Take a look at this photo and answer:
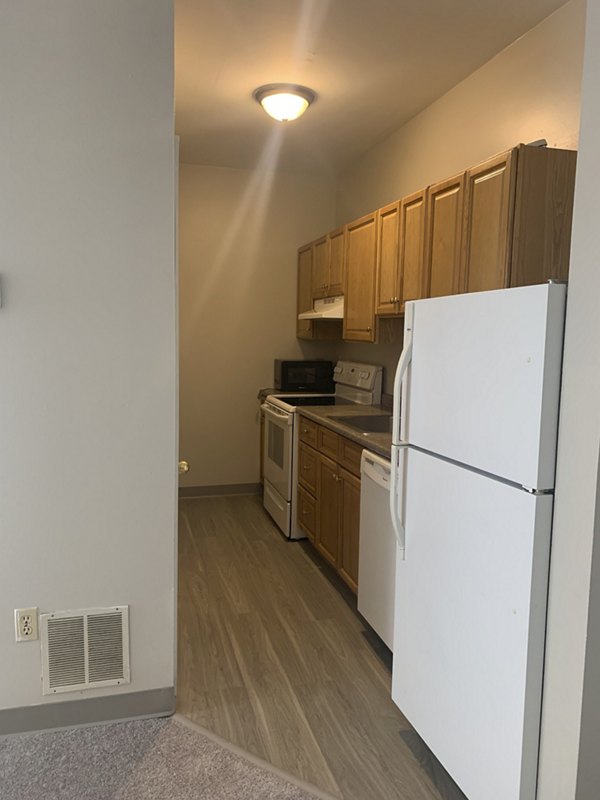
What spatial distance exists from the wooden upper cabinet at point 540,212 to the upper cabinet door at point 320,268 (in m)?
2.22

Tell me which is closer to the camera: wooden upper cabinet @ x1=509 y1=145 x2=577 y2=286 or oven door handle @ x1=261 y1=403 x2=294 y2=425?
wooden upper cabinet @ x1=509 y1=145 x2=577 y2=286

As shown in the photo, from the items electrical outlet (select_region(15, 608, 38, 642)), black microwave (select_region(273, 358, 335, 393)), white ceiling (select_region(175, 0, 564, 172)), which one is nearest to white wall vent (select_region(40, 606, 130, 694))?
electrical outlet (select_region(15, 608, 38, 642))

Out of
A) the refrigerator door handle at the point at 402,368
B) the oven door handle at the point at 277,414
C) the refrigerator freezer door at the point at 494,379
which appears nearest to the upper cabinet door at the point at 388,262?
the oven door handle at the point at 277,414

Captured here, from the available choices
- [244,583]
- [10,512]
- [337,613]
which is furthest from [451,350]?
[244,583]

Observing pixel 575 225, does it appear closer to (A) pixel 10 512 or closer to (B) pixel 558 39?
(B) pixel 558 39

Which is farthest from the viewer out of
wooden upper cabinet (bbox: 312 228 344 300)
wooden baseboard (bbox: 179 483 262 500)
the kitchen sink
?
wooden baseboard (bbox: 179 483 262 500)

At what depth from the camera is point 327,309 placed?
14.2 ft

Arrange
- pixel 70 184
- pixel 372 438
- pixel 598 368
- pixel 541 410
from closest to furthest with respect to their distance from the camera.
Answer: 1. pixel 598 368
2. pixel 541 410
3. pixel 70 184
4. pixel 372 438

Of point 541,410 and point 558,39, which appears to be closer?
point 541,410

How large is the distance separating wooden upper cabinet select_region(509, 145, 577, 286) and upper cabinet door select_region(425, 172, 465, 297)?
0.36m

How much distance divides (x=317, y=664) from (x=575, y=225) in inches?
80.9

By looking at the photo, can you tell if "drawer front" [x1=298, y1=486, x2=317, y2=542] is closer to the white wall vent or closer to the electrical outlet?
the white wall vent

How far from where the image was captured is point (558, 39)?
2.44 metres

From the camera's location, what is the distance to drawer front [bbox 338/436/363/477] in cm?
294
